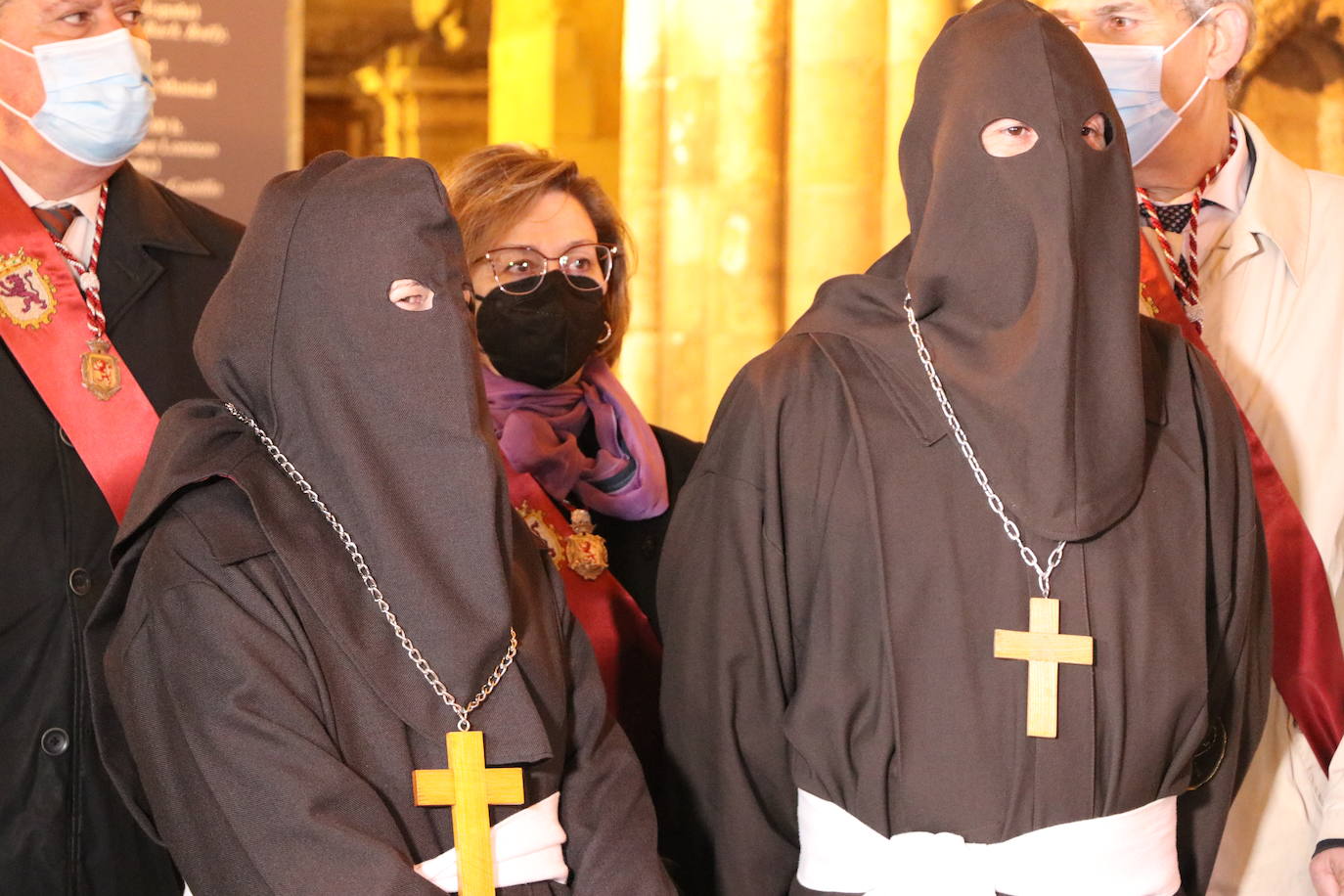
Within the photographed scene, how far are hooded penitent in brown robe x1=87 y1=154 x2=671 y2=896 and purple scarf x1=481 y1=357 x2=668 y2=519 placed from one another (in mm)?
797

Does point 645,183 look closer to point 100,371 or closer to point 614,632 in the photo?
point 614,632

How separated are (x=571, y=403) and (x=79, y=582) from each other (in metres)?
1.18

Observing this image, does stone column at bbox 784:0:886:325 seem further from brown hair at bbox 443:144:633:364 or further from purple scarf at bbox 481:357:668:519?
purple scarf at bbox 481:357:668:519

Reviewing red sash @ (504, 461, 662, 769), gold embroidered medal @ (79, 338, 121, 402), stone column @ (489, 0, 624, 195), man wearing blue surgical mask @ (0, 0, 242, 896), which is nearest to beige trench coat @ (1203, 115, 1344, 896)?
red sash @ (504, 461, 662, 769)

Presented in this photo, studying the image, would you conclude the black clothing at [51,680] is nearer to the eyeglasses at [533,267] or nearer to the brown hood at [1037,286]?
the eyeglasses at [533,267]

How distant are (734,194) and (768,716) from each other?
302cm

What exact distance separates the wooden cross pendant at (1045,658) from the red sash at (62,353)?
1.76 meters

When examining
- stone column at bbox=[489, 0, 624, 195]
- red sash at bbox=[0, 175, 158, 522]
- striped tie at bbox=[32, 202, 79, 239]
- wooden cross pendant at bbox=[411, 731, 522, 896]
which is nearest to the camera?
wooden cross pendant at bbox=[411, 731, 522, 896]

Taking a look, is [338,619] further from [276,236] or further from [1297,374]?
[1297,374]

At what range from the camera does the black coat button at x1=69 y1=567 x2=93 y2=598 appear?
125 inches

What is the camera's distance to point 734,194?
5562 millimetres

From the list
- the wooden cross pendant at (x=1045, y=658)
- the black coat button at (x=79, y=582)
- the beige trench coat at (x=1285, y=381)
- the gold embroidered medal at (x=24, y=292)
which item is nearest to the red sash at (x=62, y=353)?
the gold embroidered medal at (x=24, y=292)

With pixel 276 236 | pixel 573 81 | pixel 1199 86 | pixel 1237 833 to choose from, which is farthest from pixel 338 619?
pixel 573 81

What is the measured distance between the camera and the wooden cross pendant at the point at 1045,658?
2.69m
